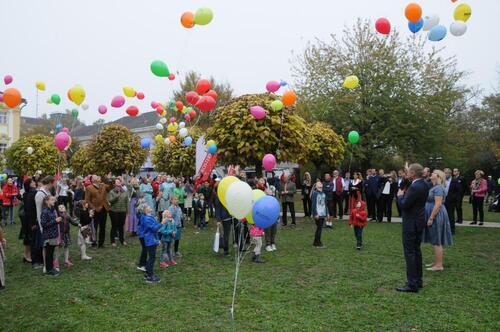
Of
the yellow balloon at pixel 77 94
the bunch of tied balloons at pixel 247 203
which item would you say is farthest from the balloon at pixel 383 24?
the yellow balloon at pixel 77 94

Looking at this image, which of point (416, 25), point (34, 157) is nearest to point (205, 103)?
point (416, 25)

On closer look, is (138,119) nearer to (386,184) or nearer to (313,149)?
(313,149)

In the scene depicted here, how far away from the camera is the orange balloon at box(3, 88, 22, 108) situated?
29.7ft

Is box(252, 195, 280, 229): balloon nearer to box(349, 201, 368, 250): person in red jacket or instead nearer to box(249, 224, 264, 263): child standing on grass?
box(249, 224, 264, 263): child standing on grass

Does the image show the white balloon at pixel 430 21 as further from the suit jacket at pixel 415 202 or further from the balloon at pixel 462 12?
the suit jacket at pixel 415 202

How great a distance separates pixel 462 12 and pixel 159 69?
6.96 metres

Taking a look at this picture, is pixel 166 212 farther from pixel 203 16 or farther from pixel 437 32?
pixel 437 32

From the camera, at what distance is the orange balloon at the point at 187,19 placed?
9769 mm

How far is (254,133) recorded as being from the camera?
12.8 m

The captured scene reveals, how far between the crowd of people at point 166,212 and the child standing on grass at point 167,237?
0.02 meters

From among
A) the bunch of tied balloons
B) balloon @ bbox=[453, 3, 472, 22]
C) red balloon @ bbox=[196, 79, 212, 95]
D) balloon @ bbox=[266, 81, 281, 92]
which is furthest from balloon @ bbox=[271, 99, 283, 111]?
the bunch of tied balloons

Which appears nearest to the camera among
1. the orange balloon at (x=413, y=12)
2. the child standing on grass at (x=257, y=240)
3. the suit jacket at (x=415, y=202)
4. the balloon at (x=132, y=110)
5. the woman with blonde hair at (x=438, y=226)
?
the suit jacket at (x=415, y=202)

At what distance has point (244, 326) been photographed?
16.7 ft

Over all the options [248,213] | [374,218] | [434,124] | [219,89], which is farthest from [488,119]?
[248,213]
